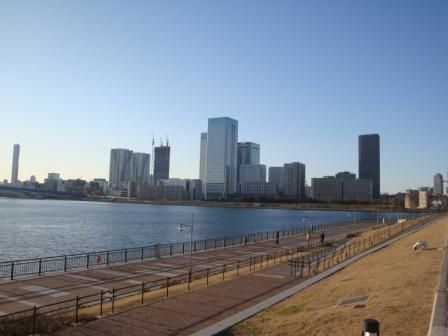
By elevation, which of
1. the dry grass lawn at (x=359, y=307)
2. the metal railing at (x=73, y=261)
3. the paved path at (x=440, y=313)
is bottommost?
the metal railing at (x=73, y=261)

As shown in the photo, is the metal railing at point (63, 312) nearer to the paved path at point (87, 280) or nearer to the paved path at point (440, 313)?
the paved path at point (87, 280)

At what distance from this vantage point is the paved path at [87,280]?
2239 cm

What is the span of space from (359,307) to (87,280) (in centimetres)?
1800

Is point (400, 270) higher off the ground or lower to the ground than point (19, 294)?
higher

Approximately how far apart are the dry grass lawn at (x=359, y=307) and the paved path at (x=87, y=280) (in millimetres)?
11369

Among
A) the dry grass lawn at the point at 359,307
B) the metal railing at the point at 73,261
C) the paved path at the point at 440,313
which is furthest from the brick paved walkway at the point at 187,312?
the metal railing at the point at 73,261

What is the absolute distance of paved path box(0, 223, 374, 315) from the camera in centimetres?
2239

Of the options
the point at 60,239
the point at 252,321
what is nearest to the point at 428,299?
the point at 252,321

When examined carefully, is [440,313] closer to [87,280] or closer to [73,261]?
[87,280]

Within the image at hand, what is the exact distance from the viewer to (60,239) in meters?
74.3

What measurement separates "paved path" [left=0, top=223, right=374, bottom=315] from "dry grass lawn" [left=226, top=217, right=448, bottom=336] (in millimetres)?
Result: 11369

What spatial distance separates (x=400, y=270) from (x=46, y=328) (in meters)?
17.1

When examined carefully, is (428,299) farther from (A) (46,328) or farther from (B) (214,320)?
(A) (46,328)

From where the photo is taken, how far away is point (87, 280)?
27.9 m
